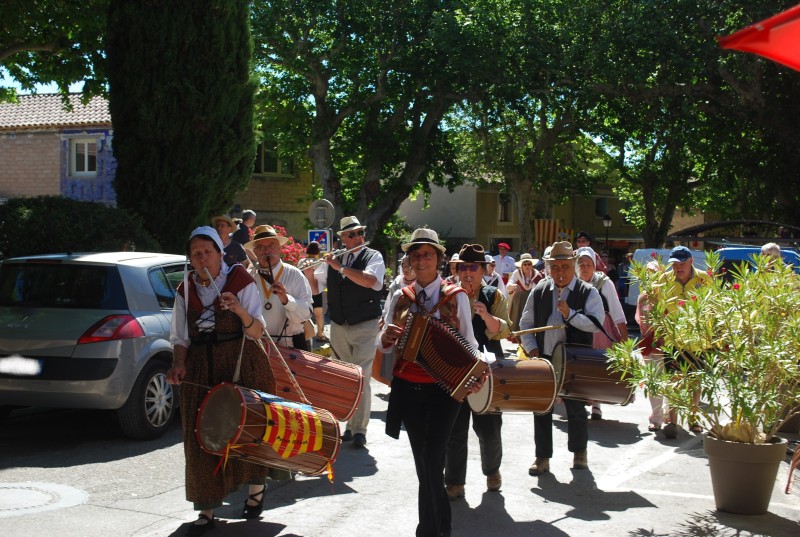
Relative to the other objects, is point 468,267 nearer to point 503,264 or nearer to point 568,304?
point 568,304

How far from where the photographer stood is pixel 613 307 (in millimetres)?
8617

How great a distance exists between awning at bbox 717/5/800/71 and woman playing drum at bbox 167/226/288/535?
319 centimetres

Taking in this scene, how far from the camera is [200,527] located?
552cm

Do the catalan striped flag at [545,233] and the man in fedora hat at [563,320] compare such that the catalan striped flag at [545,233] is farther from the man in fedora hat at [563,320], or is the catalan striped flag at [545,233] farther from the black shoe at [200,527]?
the black shoe at [200,527]

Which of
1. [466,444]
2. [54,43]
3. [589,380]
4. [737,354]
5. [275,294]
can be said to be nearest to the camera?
[737,354]

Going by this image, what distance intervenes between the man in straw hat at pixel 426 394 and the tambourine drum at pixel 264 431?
0.47 meters

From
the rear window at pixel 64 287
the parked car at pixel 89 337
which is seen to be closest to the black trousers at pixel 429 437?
the parked car at pixel 89 337

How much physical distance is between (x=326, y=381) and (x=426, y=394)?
157 centimetres

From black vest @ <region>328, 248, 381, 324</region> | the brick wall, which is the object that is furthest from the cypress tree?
the brick wall

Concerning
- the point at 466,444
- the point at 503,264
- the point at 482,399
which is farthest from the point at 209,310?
the point at 503,264

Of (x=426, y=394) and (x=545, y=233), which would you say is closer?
(x=426, y=394)

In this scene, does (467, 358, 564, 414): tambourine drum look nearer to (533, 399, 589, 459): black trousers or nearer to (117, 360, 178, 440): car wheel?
(533, 399, 589, 459): black trousers

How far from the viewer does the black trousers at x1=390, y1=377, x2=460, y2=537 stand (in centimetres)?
522

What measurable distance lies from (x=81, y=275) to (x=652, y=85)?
69.2 feet
